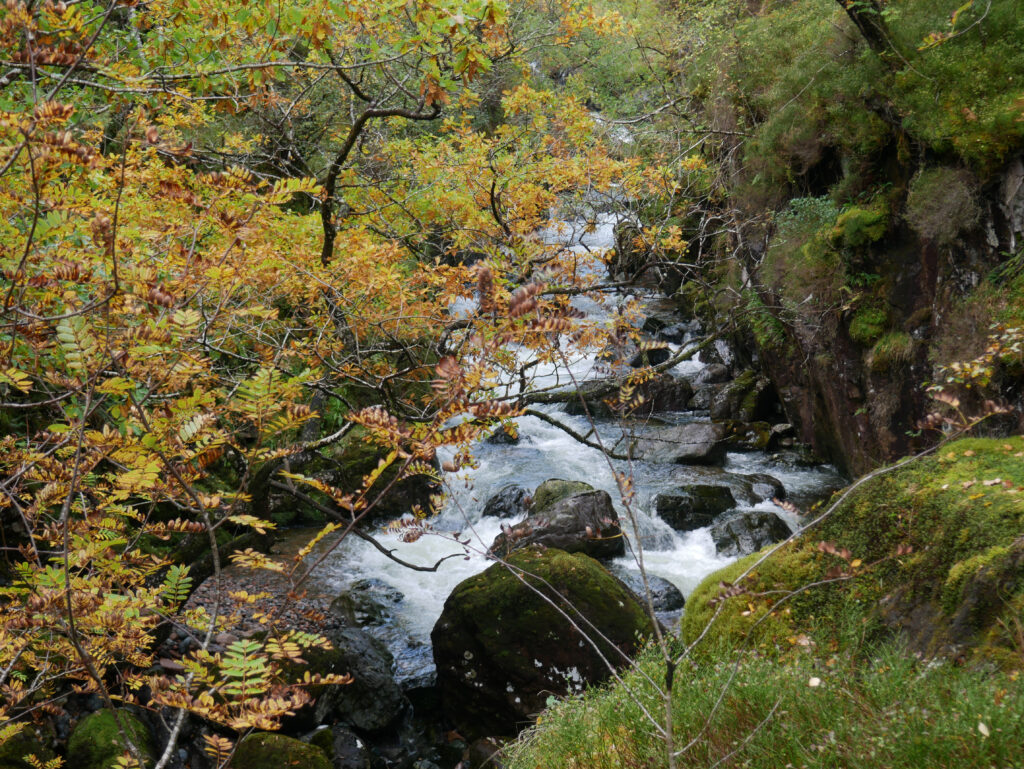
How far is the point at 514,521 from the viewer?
10.5 meters

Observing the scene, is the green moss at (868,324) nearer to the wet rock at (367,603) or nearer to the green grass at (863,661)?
the green grass at (863,661)

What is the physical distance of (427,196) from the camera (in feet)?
27.6

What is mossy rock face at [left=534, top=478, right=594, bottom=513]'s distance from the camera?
9.86 m

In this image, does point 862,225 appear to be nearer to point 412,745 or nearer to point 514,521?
point 514,521

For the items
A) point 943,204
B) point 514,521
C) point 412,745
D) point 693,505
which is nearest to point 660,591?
point 693,505

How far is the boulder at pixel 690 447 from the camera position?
12.0 m

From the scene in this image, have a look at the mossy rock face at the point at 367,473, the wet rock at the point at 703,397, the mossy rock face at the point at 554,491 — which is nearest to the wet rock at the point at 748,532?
the mossy rock face at the point at 554,491

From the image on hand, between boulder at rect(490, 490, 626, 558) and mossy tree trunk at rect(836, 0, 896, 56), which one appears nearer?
mossy tree trunk at rect(836, 0, 896, 56)

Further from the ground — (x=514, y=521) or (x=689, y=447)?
(x=689, y=447)

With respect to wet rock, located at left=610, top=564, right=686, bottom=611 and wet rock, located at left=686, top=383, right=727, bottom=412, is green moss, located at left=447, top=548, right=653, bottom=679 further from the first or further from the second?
wet rock, located at left=686, top=383, right=727, bottom=412

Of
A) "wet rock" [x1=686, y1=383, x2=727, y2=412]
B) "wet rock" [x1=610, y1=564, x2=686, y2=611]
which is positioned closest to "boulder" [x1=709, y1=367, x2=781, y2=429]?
"wet rock" [x1=686, y1=383, x2=727, y2=412]

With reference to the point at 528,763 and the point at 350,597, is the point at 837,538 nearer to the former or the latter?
the point at 528,763

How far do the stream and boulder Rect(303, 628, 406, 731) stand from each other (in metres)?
0.48

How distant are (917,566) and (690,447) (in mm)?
8816
